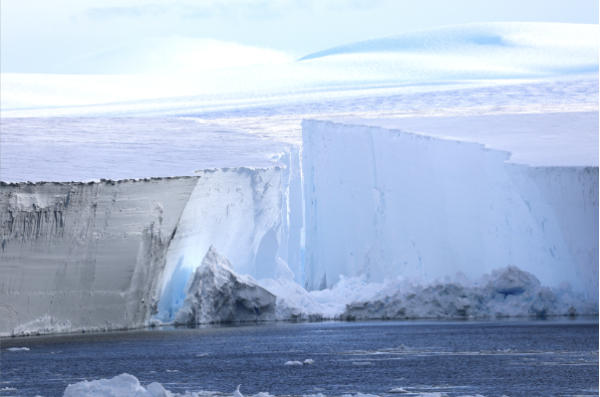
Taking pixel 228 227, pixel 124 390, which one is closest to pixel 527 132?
pixel 228 227

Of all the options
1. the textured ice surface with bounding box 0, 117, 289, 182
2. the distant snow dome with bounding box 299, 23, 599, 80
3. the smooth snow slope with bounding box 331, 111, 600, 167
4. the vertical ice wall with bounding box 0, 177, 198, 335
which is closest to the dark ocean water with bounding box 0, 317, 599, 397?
the vertical ice wall with bounding box 0, 177, 198, 335

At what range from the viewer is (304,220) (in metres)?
18.5

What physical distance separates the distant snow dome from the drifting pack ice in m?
12.4

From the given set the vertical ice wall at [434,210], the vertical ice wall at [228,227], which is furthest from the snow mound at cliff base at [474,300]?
the vertical ice wall at [228,227]

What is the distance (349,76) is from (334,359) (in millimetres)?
23819

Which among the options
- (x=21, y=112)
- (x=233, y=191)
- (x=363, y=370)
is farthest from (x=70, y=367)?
(x=21, y=112)

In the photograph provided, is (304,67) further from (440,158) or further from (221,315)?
(221,315)

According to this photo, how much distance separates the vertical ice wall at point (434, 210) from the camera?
11.5 meters

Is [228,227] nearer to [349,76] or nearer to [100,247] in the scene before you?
[100,247]

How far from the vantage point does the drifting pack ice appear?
1060 centimetres

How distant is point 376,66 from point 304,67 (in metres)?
3.13

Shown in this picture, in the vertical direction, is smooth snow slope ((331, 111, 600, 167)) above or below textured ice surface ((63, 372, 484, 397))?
above

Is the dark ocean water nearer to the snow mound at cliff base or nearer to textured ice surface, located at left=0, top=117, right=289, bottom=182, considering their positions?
the snow mound at cliff base

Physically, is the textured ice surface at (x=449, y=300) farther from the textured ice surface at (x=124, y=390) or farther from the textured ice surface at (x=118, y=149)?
the textured ice surface at (x=124, y=390)
